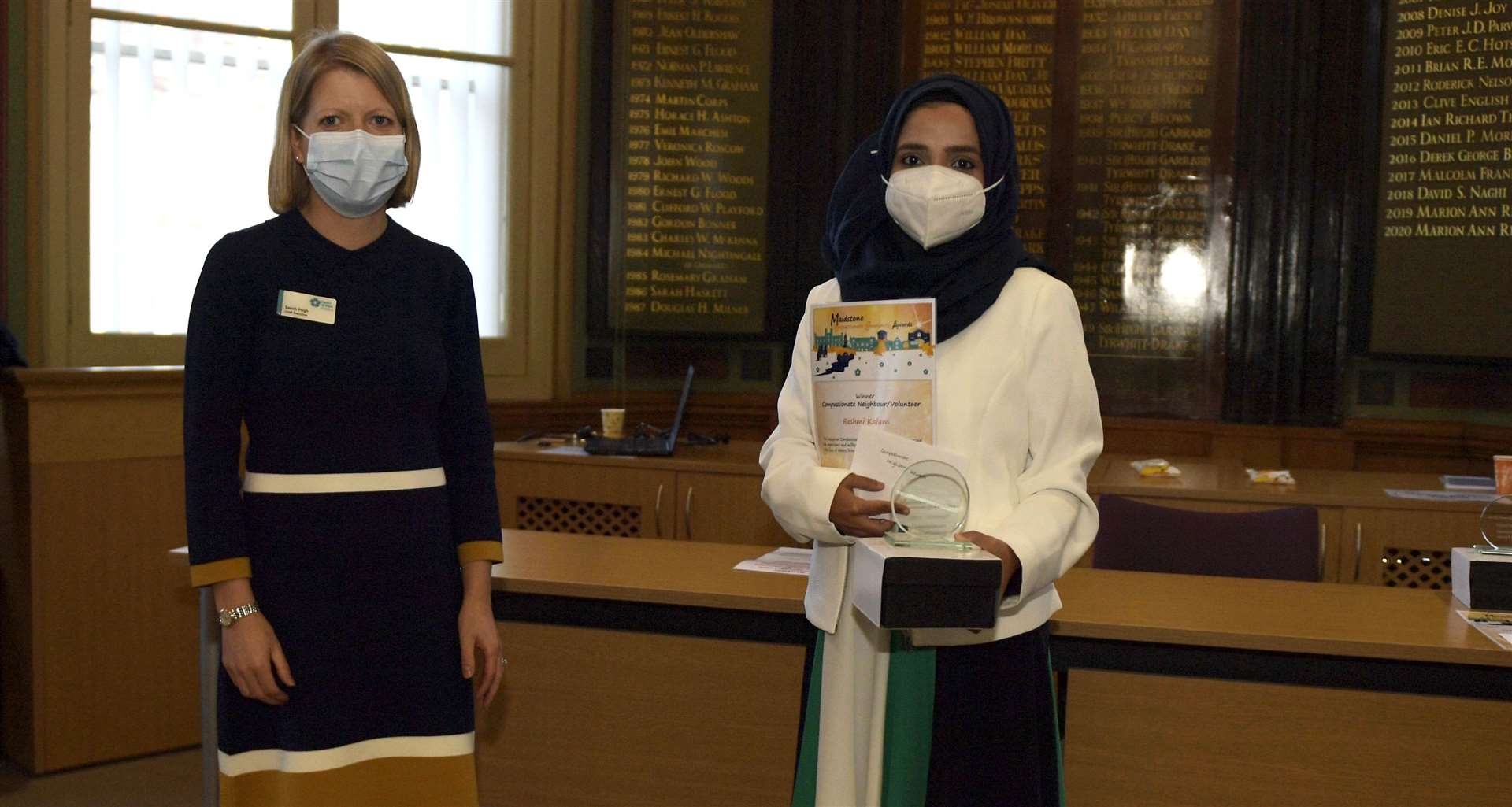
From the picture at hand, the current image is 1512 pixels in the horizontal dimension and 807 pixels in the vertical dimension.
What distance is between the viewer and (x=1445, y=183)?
4.32 meters

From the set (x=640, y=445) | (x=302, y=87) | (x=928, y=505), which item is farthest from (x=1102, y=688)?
(x=640, y=445)

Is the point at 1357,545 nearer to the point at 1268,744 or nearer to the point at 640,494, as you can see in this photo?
the point at 1268,744

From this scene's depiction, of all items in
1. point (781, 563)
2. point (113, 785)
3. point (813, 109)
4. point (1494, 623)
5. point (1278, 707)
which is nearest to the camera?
point (1278, 707)

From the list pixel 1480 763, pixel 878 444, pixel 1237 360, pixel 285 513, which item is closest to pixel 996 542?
pixel 878 444

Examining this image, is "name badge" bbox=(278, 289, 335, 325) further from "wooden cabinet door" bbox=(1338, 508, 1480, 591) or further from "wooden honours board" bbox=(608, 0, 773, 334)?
"wooden honours board" bbox=(608, 0, 773, 334)

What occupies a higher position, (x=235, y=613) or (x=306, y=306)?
(x=306, y=306)

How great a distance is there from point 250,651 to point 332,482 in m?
0.22

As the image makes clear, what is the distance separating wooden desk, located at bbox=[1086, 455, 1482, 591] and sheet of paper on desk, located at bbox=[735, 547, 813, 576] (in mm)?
1216

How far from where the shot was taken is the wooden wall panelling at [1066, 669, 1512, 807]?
75.7 inches

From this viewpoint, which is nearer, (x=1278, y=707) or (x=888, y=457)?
(x=888, y=457)

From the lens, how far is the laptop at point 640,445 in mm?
3955

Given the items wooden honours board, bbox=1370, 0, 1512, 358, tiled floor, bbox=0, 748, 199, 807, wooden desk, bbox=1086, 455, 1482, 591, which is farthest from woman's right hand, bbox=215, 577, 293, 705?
wooden honours board, bbox=1370, 0, 1512, 358

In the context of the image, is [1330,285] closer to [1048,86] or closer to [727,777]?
[1048,86]

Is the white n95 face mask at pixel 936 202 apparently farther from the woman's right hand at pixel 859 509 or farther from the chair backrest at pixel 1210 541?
the chair backrest at pixel 1210 541
